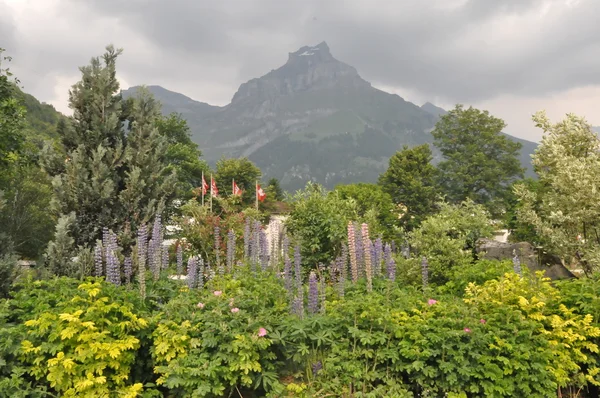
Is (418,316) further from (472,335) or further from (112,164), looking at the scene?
(112,164)

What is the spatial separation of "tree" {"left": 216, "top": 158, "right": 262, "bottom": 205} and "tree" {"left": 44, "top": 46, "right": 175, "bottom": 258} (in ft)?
86.5

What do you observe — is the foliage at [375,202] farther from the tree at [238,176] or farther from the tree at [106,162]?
the tree at [106,162]

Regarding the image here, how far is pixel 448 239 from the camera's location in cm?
1009

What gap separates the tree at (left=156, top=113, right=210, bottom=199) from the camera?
101 feet

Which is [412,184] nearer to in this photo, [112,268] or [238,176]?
[238,176]

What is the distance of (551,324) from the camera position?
5293 millimetres

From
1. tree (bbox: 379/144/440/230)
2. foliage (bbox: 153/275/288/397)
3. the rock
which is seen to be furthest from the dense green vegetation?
tree (bbox: 379/144/440/230)

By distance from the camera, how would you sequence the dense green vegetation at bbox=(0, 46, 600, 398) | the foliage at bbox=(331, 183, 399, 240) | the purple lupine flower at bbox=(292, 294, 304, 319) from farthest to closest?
the foliage at bbox=(331, 183, 399, 240)
the purple lupine flower at bbox=(292, 294, 304, 319)
the dense green vegetation at bbox=(0, 46, 600, 398)

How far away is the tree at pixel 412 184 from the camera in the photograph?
28984 millimetres

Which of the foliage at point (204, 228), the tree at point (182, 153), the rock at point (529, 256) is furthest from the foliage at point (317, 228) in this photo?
the tree at point (182, 153)

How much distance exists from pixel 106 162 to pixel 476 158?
106 feet

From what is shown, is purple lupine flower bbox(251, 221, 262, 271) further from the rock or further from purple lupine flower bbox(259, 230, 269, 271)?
the rock

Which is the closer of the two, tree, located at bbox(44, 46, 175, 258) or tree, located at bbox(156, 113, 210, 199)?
tree, located at bbox(44, 46, 175, 258)

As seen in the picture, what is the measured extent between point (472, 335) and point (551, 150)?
29.0ft
